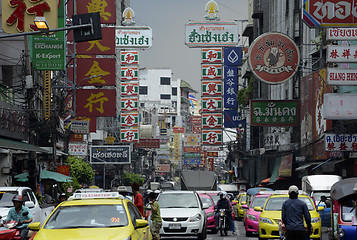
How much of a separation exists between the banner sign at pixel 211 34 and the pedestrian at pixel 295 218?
156ft

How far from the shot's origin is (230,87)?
212 feet

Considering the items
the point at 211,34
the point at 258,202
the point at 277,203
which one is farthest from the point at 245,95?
the point at 277,203

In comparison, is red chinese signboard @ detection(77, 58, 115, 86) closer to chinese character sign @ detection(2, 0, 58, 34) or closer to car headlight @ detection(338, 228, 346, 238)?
chinese character sign @ detection(2, 0, 58, 34)

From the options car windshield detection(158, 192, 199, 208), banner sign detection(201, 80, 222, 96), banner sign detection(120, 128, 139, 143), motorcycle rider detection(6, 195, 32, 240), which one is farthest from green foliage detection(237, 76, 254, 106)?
motorcycle rider detection(6, 195, 32, 240)

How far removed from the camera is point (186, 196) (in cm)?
2361

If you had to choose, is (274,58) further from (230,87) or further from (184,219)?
(230,87)

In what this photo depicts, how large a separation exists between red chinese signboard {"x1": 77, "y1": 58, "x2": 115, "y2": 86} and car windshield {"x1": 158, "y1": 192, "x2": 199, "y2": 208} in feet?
62.7

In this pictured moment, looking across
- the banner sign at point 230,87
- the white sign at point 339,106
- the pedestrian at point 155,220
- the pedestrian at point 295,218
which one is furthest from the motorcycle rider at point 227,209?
the banner sign at point 230,87

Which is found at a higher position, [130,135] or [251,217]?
[130,135]

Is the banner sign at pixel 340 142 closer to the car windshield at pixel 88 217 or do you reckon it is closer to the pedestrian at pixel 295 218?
the pedestrian at pixel 295 218

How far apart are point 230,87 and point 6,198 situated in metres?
46.3

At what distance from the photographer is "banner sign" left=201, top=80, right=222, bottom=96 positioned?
2397 inches

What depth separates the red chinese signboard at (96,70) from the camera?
139 ft

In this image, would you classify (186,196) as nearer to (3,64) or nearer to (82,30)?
(82,30)
